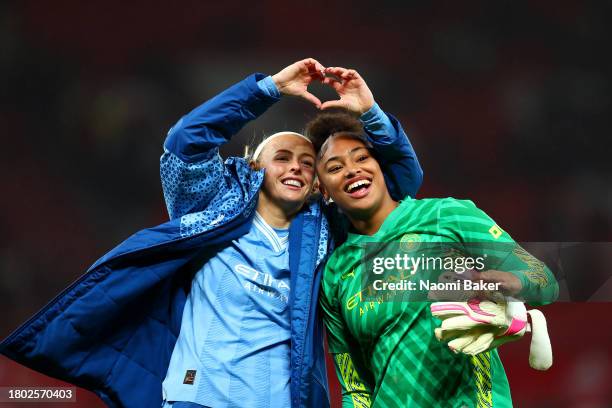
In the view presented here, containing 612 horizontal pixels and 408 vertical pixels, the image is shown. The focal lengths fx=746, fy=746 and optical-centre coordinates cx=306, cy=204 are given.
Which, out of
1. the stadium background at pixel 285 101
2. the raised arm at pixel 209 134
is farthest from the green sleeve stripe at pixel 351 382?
the stadium background at pixel 285 101

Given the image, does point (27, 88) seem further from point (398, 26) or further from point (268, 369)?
point (268, 369)

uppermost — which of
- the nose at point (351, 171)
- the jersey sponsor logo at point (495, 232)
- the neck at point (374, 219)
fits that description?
the nose at point (351, 171)

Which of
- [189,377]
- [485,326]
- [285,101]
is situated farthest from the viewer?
[285,101]

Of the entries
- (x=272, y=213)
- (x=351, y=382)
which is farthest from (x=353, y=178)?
(x=351, y=382)

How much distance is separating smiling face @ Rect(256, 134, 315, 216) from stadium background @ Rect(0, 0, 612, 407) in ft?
5.11

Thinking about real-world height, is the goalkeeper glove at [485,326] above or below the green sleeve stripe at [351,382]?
above

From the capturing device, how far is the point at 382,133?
170 centimetres

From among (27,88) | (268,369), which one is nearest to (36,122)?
(27,88)

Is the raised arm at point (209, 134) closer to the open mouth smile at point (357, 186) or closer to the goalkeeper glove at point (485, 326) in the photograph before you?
the open mouth smile at point (357, 186)

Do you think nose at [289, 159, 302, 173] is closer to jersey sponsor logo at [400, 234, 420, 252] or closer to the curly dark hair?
the curly dark hair

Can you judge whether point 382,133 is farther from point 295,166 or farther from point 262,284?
point 262,284

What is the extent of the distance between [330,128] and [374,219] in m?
0.28

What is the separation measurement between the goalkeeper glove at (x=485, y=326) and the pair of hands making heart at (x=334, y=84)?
0.54m

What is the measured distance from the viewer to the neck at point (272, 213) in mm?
1792
